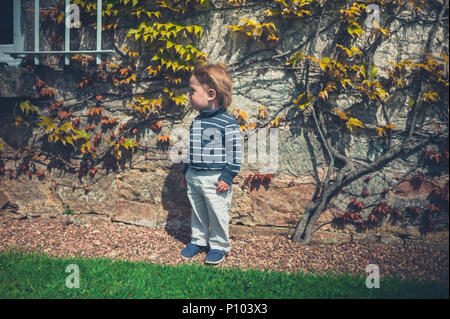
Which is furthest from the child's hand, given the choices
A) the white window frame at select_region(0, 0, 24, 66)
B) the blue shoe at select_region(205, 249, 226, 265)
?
the white window frame at select_region(0, 0, 24, 66)

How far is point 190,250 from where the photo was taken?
9.50 feet

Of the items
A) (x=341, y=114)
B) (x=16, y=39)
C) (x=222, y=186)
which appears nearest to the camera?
(x=222, y=186)

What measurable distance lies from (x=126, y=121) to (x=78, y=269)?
1.56m

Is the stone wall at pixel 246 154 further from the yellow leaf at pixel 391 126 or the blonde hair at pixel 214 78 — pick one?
the blonde hair at pixel 214 78

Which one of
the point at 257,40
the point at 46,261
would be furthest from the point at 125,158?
the point at 257,40

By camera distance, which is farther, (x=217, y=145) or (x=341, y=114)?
(x=341, y=114)

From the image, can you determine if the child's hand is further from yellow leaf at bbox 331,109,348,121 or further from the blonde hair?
yellow leaf at bbox 331,109,348,121

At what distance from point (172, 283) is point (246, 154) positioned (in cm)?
144

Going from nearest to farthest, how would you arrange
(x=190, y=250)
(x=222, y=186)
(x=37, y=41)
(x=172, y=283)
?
(x=172, y=283) < (x=222, y=186) < (x=190, y=250) < (x=37, y=41)

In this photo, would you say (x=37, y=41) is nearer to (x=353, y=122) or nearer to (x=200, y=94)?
(x=200, y=94)

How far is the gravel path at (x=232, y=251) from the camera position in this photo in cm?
271

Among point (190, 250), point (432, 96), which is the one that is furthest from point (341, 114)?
point (190, 250)

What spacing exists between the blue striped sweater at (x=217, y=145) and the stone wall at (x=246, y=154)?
0.57 meters

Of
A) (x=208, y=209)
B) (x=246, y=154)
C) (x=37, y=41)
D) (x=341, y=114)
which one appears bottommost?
(x=208, y=209)
